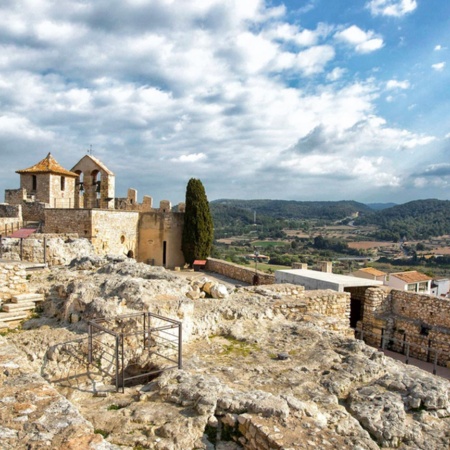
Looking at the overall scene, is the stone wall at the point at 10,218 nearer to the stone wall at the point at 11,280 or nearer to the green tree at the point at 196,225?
the green tree at the point at 196,225

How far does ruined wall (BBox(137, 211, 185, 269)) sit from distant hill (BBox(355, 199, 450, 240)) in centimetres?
8914

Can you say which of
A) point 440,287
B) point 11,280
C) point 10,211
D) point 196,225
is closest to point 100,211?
point 10,211

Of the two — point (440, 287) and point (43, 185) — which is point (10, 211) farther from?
point (440, 287)

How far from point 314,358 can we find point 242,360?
1.08 m

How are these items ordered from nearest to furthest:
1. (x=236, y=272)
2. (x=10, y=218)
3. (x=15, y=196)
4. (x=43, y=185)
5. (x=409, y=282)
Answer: (x=236, y=272)
(x=10, y=218)
(x=409, y=282)
(x=15, y=196)
(x=43, y=185)

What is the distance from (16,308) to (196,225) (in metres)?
16.5

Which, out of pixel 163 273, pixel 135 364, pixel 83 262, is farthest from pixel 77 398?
pixel 83 262

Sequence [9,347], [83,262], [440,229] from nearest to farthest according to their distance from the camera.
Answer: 1. [9,347]
2. [83,262]
3. [440,229]

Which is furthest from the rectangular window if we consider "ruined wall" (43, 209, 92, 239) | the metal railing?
the metal railing

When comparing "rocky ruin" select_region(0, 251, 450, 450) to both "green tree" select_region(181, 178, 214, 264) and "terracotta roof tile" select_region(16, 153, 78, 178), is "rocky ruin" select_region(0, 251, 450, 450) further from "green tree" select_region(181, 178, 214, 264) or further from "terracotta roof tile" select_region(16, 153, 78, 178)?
"terracotta roof tile" select_region(16, 153, 78, 178)

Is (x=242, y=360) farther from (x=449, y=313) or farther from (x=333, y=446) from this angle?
(x=449, y=313)

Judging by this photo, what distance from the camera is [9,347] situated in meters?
4.71

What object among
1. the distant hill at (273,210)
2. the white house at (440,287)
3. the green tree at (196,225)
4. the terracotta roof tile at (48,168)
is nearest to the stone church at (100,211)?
the terracotta roof tile at (48,168)

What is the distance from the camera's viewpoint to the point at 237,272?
59.6 ft
